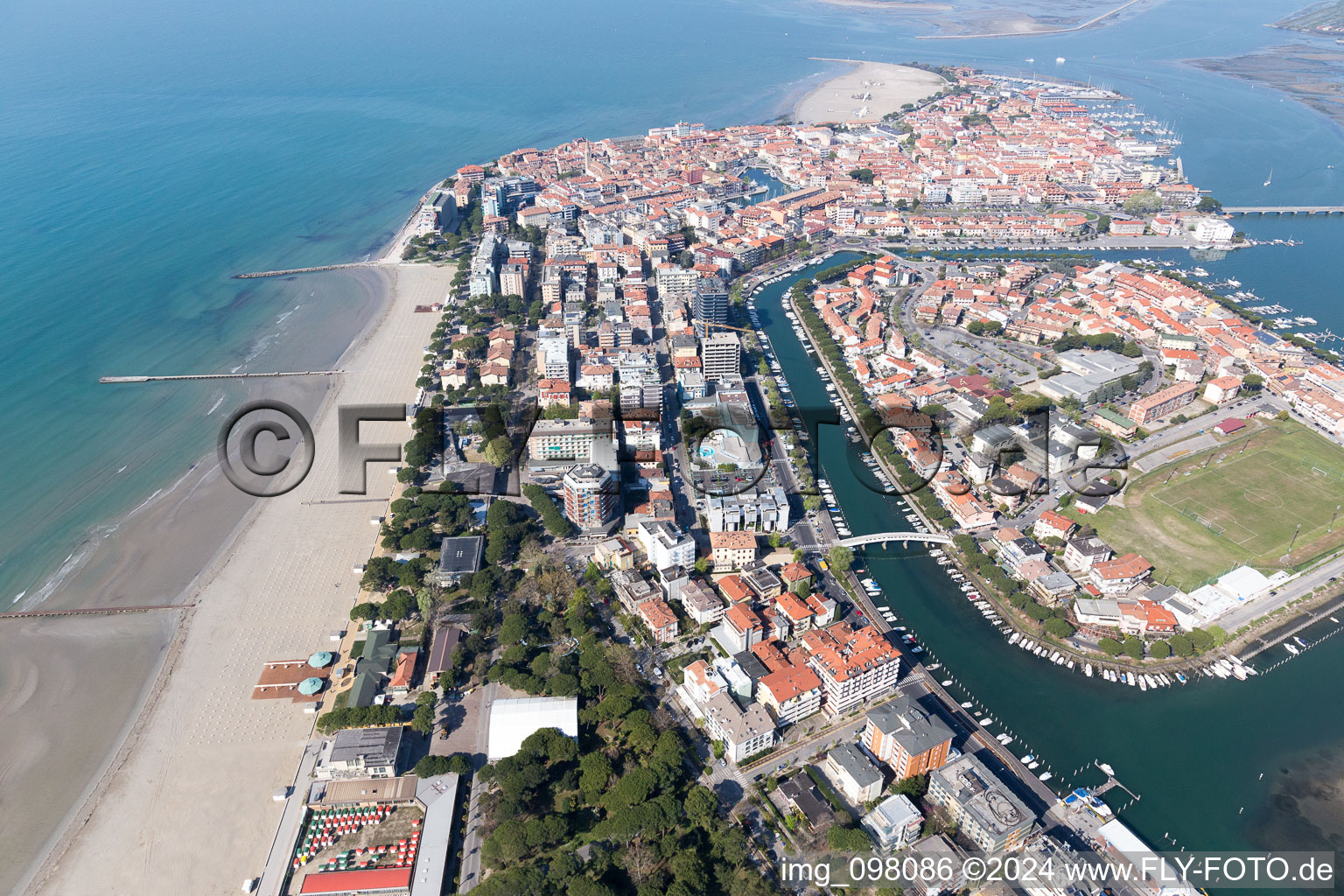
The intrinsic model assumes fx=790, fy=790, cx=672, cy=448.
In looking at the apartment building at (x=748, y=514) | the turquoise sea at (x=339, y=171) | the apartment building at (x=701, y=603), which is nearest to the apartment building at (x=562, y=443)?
the apartment building at (x=748, y=514)

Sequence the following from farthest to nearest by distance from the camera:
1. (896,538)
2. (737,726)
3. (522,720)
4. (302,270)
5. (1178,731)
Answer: (302,270) → (896,538) → (1178,731) → (522,720) → (737,726)

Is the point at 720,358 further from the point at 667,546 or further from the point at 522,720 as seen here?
the point at 522,720

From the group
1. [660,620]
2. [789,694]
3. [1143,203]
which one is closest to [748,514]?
[660,620]

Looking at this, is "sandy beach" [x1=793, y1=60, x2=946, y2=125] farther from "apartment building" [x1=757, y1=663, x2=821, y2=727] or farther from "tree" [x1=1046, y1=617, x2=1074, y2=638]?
"apartment building" [x1=757, y1=663, x2=821, y2=727]

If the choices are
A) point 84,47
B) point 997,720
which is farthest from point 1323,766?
point 84,47

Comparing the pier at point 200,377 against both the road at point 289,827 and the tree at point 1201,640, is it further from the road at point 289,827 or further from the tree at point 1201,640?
the tree at point 1201,640

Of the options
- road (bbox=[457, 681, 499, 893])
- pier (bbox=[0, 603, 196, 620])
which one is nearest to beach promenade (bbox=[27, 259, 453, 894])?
pier (bbox=[0, 603, 196, 620])

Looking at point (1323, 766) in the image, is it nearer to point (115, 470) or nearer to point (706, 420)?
point (706, 420)
